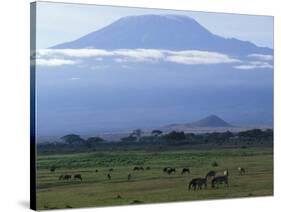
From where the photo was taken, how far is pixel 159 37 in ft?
42.6

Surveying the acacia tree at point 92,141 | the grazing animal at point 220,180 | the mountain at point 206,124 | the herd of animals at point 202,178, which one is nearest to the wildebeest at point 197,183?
the herd of animals at point 202,178

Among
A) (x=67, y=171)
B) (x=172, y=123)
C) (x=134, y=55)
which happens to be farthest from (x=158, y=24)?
(x=67, y=171)

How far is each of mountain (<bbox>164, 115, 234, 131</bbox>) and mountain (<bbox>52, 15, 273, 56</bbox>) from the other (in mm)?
1011

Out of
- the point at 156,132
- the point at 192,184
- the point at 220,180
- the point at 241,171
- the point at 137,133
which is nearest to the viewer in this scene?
the point at 137,133

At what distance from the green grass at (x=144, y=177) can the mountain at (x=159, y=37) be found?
1.51m

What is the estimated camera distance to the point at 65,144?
12.3m

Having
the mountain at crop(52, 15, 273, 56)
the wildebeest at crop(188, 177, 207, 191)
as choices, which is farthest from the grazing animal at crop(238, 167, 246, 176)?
the mountain at crop(52, 15, 273, 56)

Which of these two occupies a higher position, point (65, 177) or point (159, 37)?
point (159, 37)

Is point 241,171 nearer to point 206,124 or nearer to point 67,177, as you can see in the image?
point 206,124

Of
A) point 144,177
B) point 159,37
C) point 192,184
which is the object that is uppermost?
point 159,37

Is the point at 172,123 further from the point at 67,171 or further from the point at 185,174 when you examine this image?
the point at 67,171

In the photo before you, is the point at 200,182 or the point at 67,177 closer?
the point at 67,177

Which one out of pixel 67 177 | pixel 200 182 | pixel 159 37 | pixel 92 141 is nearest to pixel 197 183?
pixel 200 182

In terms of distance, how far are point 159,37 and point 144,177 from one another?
2.00 m
